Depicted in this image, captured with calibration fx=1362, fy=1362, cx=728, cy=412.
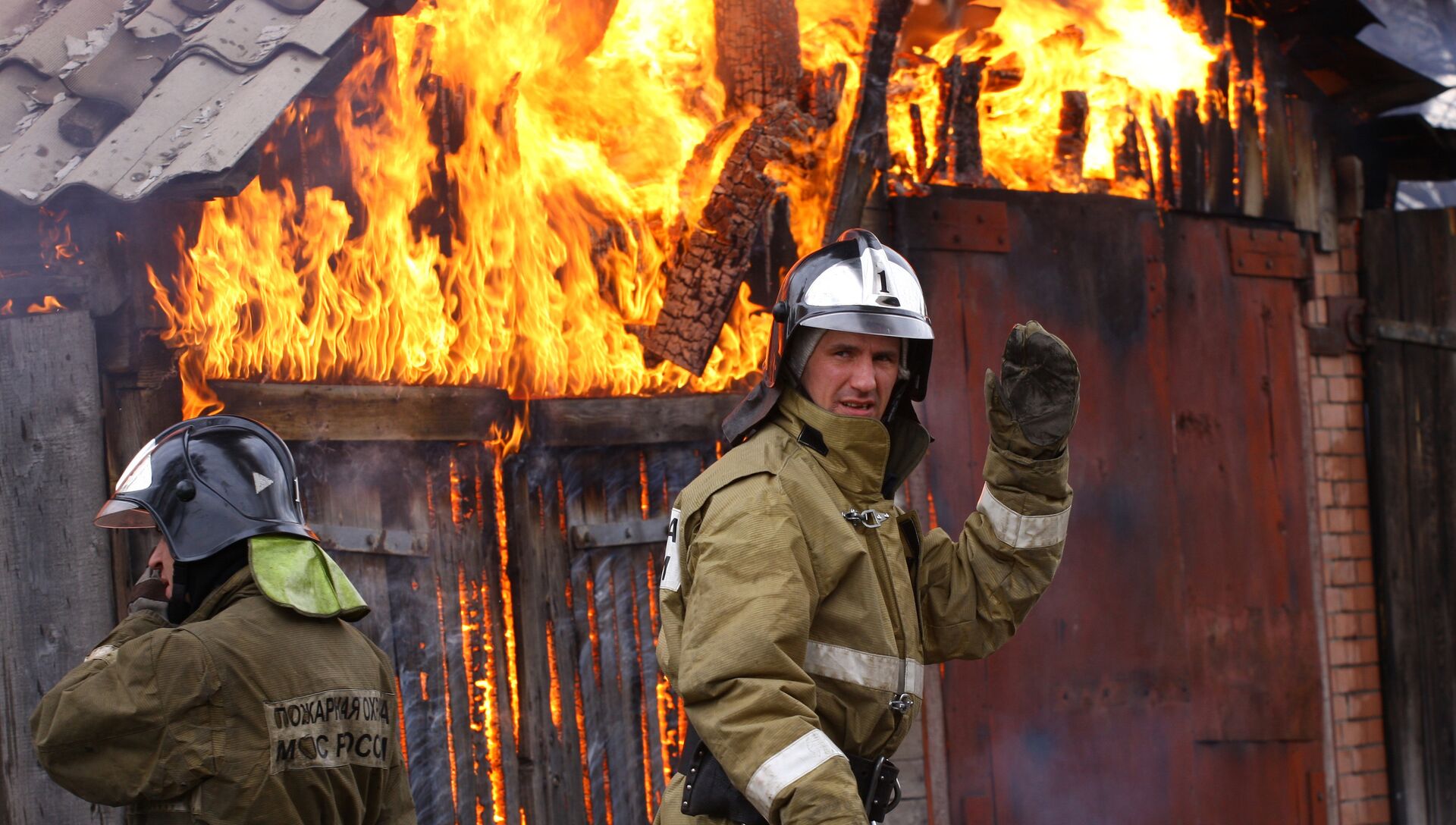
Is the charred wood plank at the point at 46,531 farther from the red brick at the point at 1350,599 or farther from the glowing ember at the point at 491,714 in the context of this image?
the red brick at the point at 1350,599

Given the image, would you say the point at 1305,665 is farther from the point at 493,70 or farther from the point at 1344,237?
the point at 493,70

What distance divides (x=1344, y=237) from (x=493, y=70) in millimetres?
4739

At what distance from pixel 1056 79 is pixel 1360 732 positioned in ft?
12.3

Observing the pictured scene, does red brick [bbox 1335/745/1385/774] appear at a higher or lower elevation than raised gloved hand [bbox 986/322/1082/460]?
lower

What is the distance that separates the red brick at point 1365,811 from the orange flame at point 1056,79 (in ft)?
11.0

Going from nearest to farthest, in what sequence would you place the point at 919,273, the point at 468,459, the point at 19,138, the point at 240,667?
the point at 240,667, the point at 19,138, the point at 468,459, the point at 919,273

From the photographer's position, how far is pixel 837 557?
3418 mm

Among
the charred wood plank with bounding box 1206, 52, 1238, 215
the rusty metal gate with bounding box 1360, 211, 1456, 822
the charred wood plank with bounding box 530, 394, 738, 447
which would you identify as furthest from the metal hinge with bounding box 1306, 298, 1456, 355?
the charred wood plank with bounding box 530, 394, 738, 447

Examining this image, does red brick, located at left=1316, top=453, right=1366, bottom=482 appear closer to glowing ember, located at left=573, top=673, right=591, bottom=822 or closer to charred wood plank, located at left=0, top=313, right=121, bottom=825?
glowing ember, located at left=573, top=673, right=591, bottom=822

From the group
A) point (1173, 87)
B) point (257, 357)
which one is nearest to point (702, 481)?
point (257, 357)

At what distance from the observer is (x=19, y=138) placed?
15.5ft

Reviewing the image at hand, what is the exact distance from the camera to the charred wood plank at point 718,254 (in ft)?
18.5

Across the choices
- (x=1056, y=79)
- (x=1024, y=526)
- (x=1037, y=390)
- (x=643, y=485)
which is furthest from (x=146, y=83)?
(x=1056, y=79)

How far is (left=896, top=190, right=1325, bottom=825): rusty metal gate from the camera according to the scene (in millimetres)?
6234
